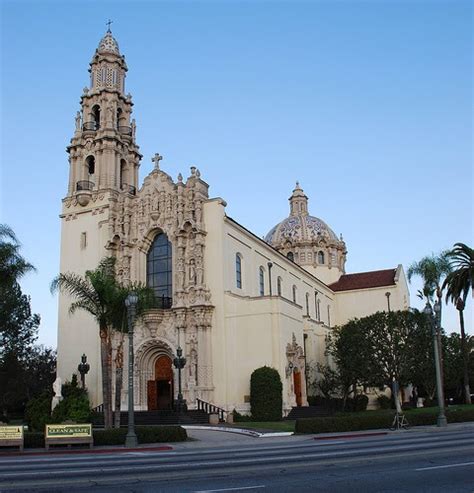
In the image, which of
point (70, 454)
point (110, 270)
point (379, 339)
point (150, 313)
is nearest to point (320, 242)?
point (379, 339)

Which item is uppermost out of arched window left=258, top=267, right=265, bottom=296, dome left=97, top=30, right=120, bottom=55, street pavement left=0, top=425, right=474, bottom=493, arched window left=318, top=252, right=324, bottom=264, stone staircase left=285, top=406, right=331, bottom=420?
dome left=97, top=30, right=120, bottom=55

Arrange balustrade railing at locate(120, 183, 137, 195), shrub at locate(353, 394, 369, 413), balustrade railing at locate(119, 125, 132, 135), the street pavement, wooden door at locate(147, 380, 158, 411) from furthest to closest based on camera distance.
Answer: shrub at locate(353, 394, 369, 413), balustrade railing at locate(119, 125, 132, 135), balustrade railing at locate(120, 183, 137, 195), wooden door at locate(147, 380, 158, 411), the street pavement

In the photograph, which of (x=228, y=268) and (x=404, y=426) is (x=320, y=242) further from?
(x=404, y=426)

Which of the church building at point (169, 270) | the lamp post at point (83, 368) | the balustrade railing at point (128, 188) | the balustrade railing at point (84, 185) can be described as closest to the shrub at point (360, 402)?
the church building at point (169, 270)

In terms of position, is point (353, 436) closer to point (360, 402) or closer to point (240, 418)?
point (240, 418)

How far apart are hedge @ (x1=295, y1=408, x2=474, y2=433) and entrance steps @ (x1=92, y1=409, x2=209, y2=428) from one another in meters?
10.9

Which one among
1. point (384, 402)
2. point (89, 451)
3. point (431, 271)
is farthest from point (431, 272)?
point (89, 451)

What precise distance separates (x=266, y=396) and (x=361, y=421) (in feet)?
34.7

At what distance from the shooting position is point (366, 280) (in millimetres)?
74250

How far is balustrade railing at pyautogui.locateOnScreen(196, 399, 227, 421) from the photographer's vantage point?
40750mm

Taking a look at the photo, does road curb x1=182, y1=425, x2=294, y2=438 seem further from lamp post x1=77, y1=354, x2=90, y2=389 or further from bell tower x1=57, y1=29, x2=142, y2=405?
bell tower x1=57, y1=29, x2=142, y2=405

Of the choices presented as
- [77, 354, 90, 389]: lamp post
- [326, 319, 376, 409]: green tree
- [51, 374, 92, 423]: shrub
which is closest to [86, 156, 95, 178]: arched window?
[77, 354, 90, 389]: lamp post

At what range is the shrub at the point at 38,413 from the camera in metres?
35.0

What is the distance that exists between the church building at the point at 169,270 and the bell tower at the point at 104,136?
10 cm
